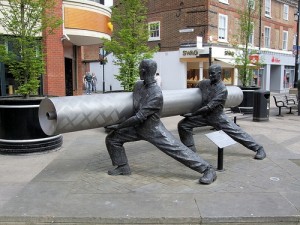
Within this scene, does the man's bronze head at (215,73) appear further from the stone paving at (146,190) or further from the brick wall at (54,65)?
the brick wall at (54,65)

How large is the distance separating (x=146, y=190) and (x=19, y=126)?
3.30m

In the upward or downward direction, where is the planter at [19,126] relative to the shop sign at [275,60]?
downward

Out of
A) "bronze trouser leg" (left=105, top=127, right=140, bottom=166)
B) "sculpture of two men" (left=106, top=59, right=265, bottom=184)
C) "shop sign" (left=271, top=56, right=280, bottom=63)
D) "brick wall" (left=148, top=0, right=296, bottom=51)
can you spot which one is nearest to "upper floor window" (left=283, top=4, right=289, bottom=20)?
"shop sign" (left=271, top=56, right=280, bottom=63)

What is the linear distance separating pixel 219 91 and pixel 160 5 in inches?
786

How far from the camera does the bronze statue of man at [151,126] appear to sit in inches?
204

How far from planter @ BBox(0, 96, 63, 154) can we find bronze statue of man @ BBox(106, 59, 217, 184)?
229cm

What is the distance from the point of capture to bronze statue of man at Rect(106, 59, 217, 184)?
204 inches

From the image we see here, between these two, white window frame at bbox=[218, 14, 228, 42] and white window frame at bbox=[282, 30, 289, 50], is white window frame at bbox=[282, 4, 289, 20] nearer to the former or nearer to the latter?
white window frame at bbox=[282, 30, 289, 50]

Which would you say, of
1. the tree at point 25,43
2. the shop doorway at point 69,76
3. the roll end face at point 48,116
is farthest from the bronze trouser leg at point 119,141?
the shop doorway at point 69,76

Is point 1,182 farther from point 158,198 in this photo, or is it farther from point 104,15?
point 104,15

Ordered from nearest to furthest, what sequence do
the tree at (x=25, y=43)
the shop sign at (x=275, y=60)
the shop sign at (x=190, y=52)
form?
the tree at (x=25, y=43), the shop sign at (x=190, y=52), the shop sign at (x=275, y=60)

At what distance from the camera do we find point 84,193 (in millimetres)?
4812

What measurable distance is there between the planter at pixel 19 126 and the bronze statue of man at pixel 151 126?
2288 millimetres

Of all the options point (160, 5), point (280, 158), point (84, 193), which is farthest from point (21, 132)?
point (160, 5)
